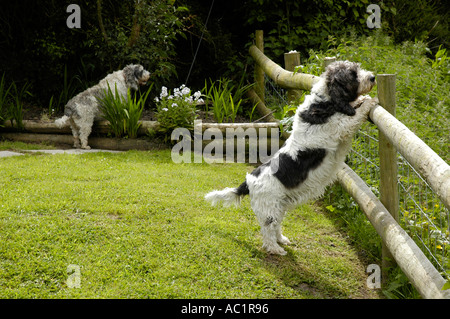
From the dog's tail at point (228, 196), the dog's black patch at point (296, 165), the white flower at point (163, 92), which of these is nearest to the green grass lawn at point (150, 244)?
the dog's tail at point (228, 196)

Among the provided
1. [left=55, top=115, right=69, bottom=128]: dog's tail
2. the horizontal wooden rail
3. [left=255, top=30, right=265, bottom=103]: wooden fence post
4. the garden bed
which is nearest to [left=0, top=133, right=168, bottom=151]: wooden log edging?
the garden bed

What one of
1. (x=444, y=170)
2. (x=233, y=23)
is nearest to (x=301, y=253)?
(x=444, y=170)

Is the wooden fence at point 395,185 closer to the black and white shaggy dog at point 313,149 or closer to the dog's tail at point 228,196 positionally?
the black and white shaggy dog at point 313,149

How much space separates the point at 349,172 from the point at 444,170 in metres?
2.35

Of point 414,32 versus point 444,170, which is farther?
point 414,32

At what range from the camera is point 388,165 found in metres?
3.66

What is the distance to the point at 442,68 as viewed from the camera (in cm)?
789

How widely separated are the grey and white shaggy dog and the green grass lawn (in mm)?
1677

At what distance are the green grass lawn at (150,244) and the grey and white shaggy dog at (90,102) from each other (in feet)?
5.50

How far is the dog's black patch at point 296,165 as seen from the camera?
3912 mm

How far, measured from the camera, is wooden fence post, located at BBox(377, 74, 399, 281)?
352 centimetres

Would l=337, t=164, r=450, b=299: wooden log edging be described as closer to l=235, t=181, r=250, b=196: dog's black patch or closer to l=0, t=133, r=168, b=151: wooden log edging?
l=235, t=181, r=250, b=196: dog's black patch
